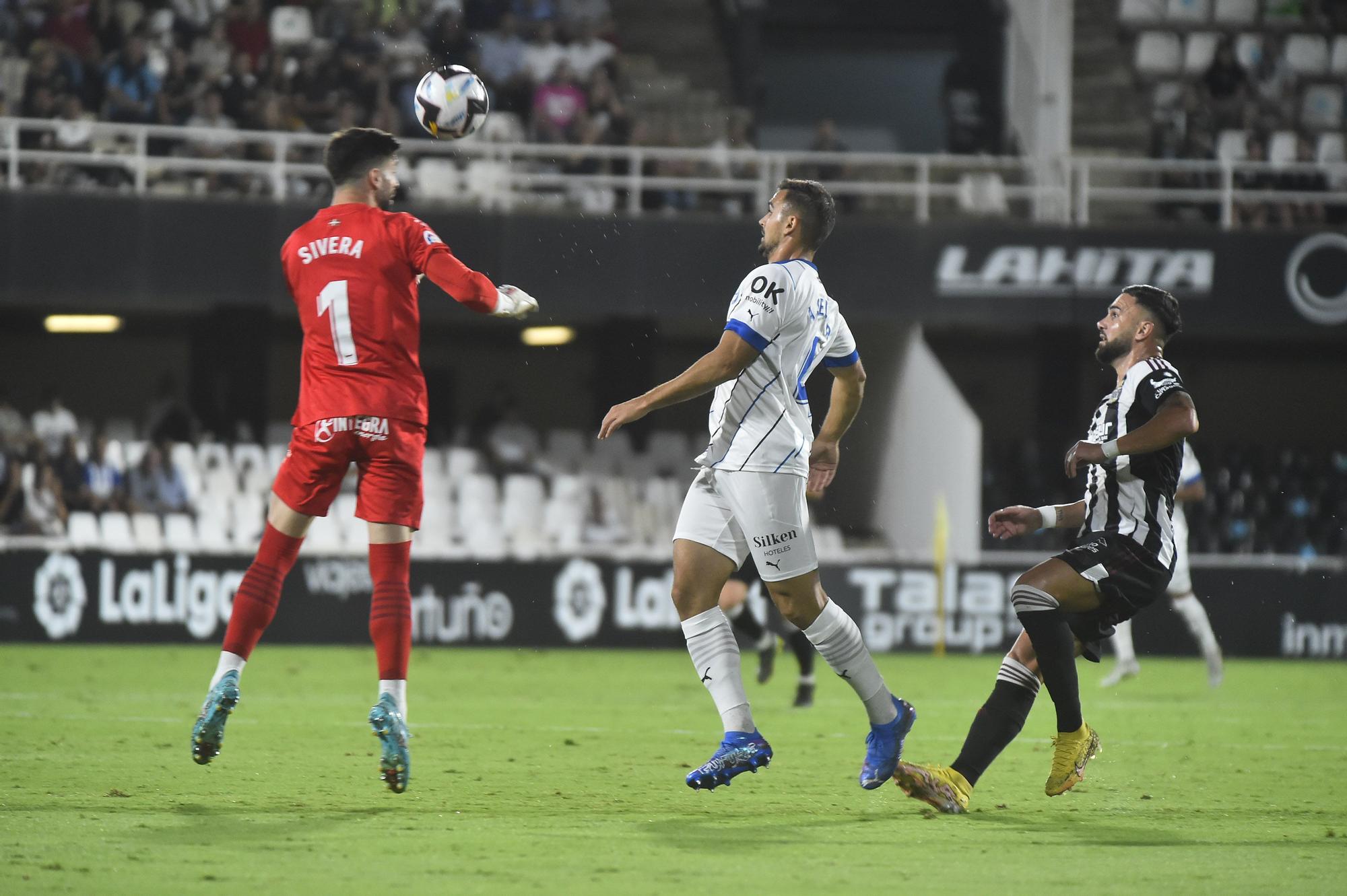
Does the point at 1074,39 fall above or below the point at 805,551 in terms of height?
above

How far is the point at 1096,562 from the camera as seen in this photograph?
20.2 feet

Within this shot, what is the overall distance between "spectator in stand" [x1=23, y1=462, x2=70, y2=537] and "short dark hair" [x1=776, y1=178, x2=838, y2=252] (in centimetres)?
1250

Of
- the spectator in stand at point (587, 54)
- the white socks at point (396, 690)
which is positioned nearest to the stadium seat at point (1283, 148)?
the spectator in stand at point (587, 54)

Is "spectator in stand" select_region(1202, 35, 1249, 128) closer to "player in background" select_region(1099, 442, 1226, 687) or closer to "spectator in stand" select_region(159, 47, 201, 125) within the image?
"player in background" select_region(1099, 442, 1226, 687)

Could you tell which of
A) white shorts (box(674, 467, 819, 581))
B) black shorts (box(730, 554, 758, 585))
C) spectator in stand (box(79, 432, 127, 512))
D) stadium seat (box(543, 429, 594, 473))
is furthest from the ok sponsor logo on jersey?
stadium seat (box(543, 429, 594, 473))

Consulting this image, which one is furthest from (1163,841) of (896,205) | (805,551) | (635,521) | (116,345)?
(116,345)

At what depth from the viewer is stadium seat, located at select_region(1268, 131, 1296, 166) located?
20062mm

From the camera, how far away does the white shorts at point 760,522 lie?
19.7 ft

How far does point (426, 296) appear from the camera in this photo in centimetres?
1781

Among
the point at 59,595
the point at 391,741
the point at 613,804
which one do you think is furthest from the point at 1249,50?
the point at 391,741

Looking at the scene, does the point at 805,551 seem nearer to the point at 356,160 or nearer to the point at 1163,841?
the point at 1163,841

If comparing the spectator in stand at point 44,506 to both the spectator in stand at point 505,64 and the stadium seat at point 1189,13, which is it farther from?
the stadium seat at point 1189,13

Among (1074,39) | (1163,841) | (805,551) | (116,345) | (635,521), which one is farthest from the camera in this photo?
(1074,39)

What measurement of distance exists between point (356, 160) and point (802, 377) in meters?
1.86
